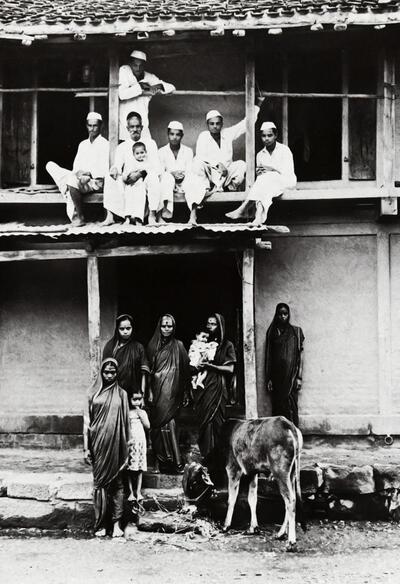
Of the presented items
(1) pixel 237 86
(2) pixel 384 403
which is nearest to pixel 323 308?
(2) pixel 384 403

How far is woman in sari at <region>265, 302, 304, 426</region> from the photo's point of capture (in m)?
10.8

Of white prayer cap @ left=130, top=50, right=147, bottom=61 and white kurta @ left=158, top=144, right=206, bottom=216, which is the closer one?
white kurta @ left=158, top=144, right=206, bottom=216

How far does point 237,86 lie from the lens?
11711 millimetres

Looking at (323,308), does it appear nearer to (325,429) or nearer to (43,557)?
(325,429)

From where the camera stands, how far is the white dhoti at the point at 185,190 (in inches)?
413

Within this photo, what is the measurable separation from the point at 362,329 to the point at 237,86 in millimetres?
3925

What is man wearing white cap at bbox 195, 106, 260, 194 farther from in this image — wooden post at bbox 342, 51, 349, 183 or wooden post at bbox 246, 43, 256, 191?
wooden post at bbox 342, 51, 349, 183

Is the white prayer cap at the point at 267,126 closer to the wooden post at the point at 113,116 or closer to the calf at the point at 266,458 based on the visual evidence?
the wooden post at the point at 113,116

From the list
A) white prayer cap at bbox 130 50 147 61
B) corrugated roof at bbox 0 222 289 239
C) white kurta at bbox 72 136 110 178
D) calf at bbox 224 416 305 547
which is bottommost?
calf at bbox 224 416 305 547

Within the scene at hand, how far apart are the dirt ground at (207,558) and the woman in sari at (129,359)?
1857 millimetres

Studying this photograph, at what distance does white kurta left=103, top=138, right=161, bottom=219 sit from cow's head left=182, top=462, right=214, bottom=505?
11.0 feet

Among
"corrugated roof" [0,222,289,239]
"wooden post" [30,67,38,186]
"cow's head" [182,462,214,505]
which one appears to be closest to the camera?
"cow's head" [182,462,214,505]

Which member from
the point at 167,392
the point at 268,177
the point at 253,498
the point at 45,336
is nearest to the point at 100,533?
the point at 253,498

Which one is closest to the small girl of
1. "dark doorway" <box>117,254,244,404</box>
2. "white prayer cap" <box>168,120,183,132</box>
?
"dark doorway" <box>117,254,244,404</box>
